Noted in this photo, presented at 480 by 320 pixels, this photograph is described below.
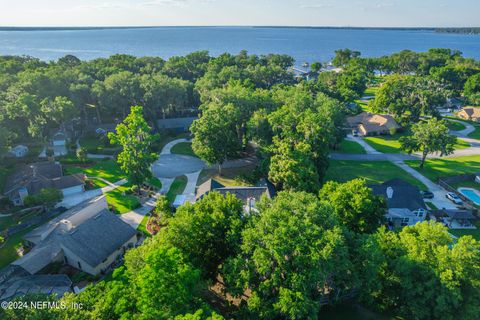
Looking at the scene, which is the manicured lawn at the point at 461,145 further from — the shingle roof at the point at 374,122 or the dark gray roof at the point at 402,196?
the dark gray roof at the point at 402,196

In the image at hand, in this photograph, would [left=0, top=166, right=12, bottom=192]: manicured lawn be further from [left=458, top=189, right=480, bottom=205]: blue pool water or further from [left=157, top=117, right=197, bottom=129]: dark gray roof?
[left=458, top=189, right=480, bottom=205]: blue pool water

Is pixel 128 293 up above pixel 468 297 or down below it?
above

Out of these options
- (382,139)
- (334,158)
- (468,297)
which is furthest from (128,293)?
(382,139)

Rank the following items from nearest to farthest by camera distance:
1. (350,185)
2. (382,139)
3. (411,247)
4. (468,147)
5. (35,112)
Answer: (411,247) → (350,185) → (35,112) → (468,147) → (382,139)

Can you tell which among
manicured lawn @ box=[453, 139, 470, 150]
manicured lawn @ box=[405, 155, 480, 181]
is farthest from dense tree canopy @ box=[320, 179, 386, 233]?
manicured lawn @ box=[453, 139, 470, 150]

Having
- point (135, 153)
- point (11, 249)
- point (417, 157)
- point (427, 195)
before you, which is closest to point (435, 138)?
point (417, 157)

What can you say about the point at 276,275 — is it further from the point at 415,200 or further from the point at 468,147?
→ the point at 468,147

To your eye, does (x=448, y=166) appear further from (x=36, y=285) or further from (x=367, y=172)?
(x=36, y=285)
